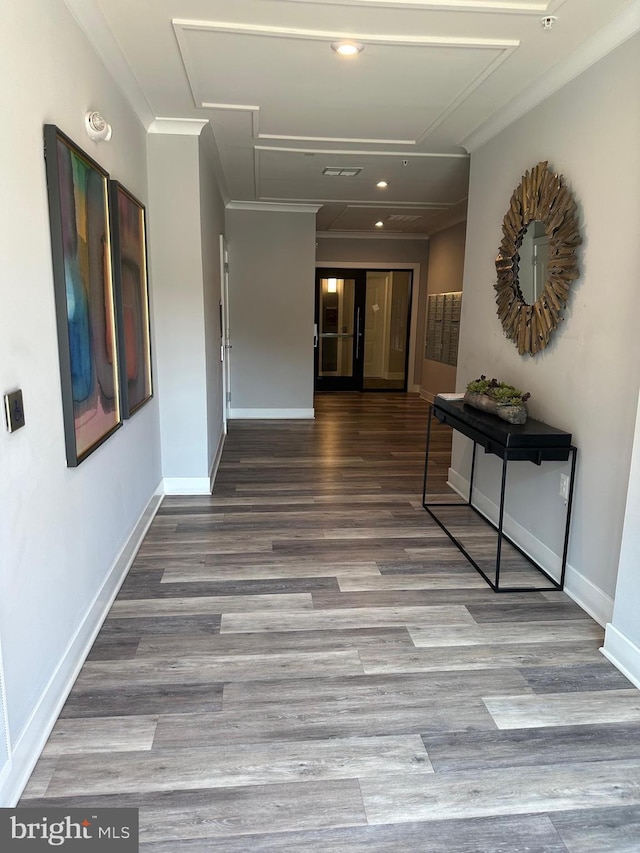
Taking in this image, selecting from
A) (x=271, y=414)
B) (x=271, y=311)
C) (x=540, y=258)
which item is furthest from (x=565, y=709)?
(x=271, y=311)

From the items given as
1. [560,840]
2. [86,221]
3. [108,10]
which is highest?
[108,10]

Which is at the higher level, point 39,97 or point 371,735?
point 39,97

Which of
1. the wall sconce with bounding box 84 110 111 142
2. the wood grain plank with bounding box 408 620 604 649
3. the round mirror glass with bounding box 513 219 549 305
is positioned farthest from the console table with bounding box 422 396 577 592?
the wall sconce with bounding box 84 110 111 142

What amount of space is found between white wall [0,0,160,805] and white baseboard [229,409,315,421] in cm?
469

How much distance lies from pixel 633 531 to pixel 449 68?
7.74 ft

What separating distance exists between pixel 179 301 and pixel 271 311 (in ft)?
10.2

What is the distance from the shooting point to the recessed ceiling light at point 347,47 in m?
2.49

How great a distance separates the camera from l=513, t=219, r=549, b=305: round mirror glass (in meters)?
2.94

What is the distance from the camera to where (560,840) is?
1.47m

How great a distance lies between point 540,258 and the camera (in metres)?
2.97

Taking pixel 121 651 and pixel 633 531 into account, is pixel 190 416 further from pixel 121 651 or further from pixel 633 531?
pixel 633 531

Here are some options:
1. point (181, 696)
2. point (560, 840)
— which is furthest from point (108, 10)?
point (560, 840)

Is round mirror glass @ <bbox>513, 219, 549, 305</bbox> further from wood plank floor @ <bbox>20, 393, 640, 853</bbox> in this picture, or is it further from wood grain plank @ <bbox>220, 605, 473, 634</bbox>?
wood grain plank @ <bbox>220, 605, 473, 634</bbox>

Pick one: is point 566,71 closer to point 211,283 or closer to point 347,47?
point 347,47
